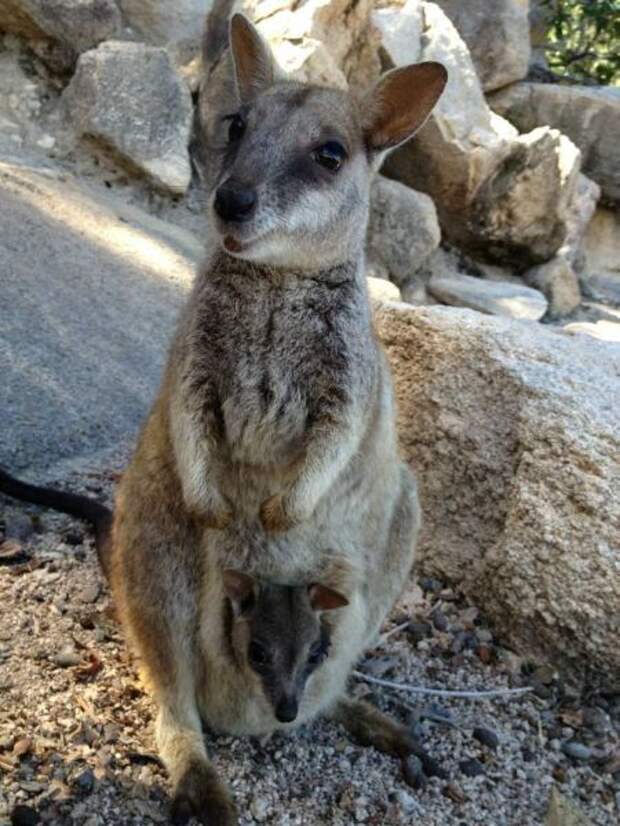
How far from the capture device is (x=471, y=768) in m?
2.97

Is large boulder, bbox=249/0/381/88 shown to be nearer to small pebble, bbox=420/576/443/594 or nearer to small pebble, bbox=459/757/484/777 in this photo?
small pebble, bbox=420/576/443/594

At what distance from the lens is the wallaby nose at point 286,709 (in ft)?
8.54

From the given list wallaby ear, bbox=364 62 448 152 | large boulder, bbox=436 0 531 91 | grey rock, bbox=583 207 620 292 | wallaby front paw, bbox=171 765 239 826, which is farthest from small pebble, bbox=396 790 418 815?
grey rock, bbox=583 207 620 292

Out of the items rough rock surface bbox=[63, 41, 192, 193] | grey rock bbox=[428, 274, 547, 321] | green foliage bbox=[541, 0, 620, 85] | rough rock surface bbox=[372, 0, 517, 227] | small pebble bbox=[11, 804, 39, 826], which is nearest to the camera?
small pebble bbox=[11, 804, 39, 826]

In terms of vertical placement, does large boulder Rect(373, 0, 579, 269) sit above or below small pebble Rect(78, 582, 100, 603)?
below

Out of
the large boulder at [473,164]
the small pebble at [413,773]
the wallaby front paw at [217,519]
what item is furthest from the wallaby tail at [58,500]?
the large boulder at [473,164]

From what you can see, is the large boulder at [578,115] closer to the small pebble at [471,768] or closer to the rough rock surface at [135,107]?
the rough rock surface at [135,107]

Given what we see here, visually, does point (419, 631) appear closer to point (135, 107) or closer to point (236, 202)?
point (236, 202)

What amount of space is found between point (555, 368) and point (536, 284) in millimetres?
6991

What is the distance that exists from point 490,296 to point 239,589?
661cm

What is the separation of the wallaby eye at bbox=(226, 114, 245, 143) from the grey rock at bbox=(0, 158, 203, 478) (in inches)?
70.7

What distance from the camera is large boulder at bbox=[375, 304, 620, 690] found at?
3295mm

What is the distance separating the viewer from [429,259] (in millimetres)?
9453

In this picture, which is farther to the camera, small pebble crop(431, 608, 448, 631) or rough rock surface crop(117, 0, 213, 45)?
rough rock surface crop(117, 0, 213, 45)
